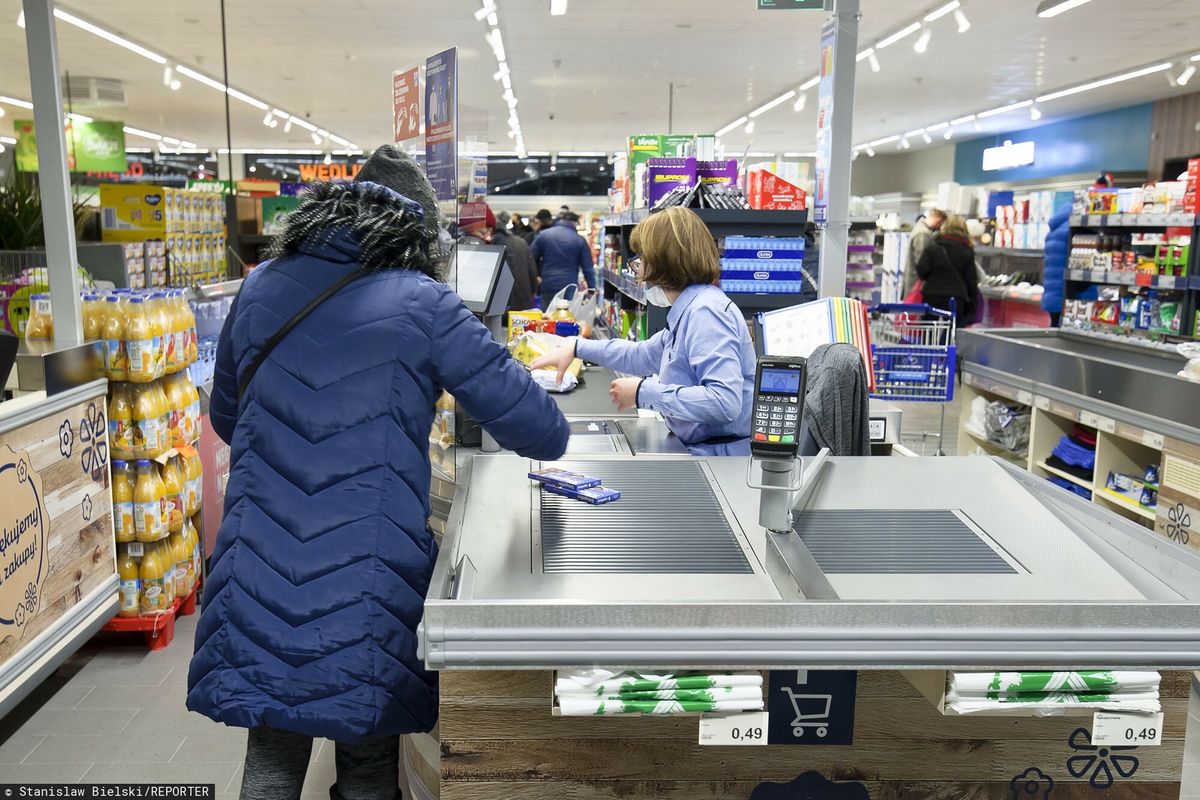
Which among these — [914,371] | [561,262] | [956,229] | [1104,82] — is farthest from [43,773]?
[1104,82]

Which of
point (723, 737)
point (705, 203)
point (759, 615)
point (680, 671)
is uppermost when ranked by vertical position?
point (705, 203)

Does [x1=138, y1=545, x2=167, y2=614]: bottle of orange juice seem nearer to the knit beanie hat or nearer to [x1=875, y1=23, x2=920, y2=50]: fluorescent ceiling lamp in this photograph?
the knit beanie hat

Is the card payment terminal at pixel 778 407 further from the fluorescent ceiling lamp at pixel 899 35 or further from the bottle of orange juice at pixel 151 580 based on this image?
the fluorescent ceiling lamp at pixel 899 35

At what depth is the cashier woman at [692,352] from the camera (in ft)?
9.78

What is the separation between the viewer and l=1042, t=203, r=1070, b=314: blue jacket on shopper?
8008mm

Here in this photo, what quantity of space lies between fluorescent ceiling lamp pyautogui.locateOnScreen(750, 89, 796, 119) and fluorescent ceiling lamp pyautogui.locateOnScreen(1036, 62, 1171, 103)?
152 inches

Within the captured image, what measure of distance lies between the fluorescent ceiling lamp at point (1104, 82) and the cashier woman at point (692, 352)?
1228cm

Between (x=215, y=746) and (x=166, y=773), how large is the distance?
20cm

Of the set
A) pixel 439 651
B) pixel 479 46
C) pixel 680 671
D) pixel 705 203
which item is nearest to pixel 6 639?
pixel 439 651

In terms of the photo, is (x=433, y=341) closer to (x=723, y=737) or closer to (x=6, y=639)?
(x=723, y=737)

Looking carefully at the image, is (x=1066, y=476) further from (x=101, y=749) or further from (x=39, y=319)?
(x=39, y=319)

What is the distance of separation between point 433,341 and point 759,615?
2.60 ft

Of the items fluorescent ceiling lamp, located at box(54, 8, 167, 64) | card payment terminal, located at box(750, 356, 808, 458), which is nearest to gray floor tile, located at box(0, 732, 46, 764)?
card payment terminal, located at box(750, 356, 808, 458)

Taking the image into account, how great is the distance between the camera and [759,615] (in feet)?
5.21
